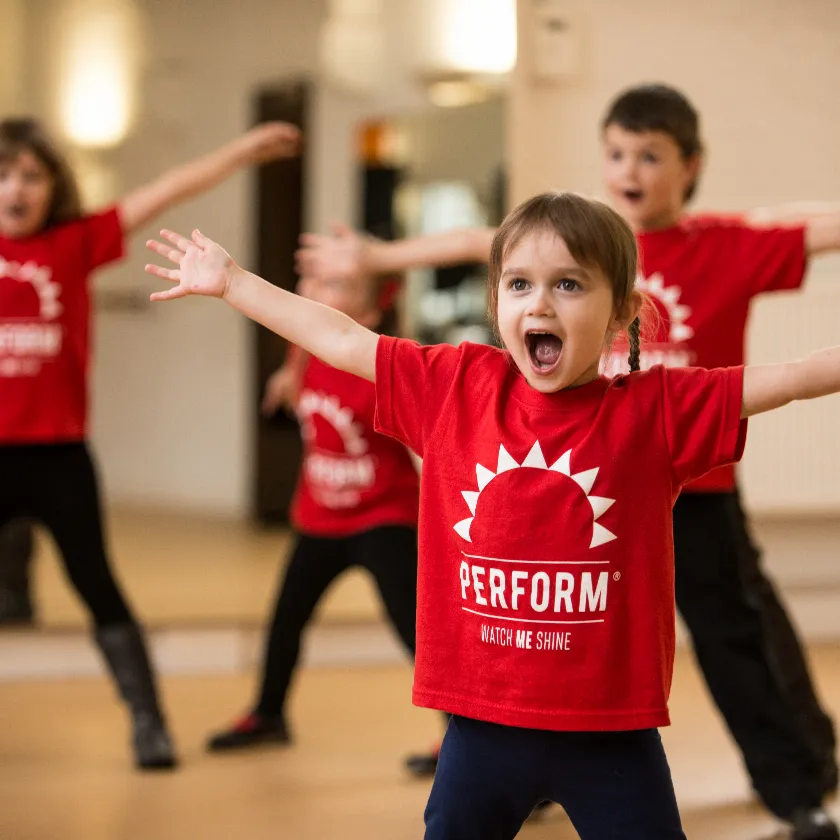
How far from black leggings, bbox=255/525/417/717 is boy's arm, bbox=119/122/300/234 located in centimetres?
68

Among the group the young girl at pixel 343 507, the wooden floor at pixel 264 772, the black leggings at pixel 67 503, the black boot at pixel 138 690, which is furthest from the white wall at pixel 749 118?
the black boot at pixel 138 690

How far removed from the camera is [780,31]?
3.21 m

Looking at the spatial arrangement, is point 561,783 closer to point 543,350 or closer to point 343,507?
point 543,350

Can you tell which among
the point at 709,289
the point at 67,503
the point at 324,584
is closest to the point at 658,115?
the point at 709,289

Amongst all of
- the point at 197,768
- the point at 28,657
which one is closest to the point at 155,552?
the point at 28,657

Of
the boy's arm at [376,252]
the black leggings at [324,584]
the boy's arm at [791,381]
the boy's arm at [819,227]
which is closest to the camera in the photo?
the boy's arm at [791,381]

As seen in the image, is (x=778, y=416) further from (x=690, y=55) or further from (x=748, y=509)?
(x=690, y=55)

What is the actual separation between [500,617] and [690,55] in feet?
7.88

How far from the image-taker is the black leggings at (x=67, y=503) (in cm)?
220

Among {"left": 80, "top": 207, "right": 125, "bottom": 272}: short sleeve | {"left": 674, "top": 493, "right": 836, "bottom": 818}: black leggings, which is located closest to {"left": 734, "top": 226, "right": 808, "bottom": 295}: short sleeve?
{"left": 674, "top": 493, "right": 836, "bottom": 818}: black leggings

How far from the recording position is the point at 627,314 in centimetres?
125

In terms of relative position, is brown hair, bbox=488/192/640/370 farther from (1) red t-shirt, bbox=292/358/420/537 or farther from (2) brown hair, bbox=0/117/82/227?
(2) brown hair, bbox=0/117/82/227

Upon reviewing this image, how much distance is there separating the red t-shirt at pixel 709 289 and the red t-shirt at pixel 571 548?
2.17 ft

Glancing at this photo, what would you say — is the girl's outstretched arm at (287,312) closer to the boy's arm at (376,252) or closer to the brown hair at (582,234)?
the brown hair at (582,234)
